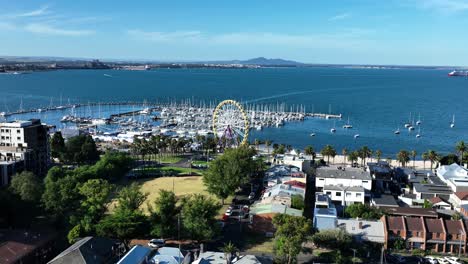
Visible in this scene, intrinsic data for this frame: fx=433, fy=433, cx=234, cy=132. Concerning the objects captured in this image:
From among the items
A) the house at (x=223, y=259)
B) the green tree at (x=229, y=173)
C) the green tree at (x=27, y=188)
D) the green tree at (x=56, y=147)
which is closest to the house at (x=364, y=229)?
the house at (x=223, y=259)

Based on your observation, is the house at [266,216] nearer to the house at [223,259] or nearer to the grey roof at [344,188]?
the house at [223,259]

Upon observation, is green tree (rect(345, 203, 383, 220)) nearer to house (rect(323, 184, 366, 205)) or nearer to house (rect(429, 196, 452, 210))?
house (rect(323, 184, 366, 205))

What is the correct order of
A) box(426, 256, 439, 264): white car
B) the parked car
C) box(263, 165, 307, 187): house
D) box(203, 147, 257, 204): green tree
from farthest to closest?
box(263, 165, 307, 187): house
box(203, 147, 257, 204): green tree
the parked car
box(426, 256, 439, 264): white car

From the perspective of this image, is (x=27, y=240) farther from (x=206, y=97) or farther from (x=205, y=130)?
(x=206, y=97)

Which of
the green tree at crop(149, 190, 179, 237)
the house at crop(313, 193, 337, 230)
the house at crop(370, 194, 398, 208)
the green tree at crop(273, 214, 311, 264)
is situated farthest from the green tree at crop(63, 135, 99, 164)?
the house at crop(370, 194, 398, 208)

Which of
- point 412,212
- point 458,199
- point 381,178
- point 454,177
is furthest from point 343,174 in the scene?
point 454,177

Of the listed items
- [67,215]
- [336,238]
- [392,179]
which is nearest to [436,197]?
[392,179]
